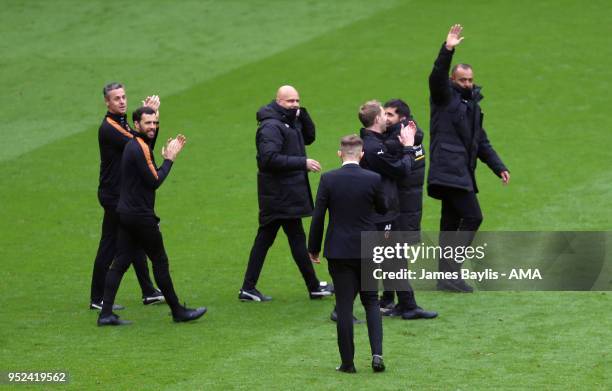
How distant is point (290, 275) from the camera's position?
43.8 feet

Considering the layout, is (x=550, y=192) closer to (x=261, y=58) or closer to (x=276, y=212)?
(x=276, y=212)

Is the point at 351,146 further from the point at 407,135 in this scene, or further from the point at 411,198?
the point at 411,198

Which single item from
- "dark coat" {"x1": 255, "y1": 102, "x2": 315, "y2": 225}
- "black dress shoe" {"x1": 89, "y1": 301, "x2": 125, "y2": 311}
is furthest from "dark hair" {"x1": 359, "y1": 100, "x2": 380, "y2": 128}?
"black dress shoe" {"x1": 89, "y1": 301, "x2": 125, "y2": 311}

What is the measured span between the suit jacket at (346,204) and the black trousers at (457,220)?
304 cm

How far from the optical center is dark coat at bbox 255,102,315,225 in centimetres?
1176

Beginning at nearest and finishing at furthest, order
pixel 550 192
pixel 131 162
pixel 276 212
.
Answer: pixel 131 162, pixel 276 212, pixel 550 192

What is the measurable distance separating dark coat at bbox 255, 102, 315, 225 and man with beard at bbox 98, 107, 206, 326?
104 cm

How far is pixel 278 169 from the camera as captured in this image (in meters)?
11.7

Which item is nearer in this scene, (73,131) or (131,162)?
(131,162)

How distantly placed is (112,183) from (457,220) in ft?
12.0

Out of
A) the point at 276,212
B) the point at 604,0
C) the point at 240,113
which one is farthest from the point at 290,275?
the point at 604,0

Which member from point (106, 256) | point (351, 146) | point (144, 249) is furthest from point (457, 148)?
point (106, 256)

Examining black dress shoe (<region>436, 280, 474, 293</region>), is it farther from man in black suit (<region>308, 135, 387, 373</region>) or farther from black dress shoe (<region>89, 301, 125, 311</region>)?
black dress shoe (<region>89, 301, 125, 311</region>)

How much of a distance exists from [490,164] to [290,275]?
8.49ft
